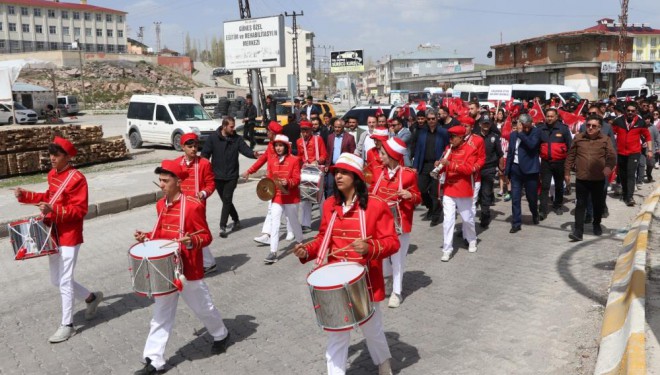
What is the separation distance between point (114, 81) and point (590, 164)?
241 ft

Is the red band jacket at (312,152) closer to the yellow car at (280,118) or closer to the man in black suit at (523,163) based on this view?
the man in black suit at (523,163)

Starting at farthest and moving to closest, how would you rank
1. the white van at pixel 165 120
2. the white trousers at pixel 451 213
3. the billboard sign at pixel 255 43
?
the billboard sign at pixel 255 43 < the white van at pixel 165 120 < the white trousers at pixel 451 213

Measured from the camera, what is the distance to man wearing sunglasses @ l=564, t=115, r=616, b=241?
8578 mm

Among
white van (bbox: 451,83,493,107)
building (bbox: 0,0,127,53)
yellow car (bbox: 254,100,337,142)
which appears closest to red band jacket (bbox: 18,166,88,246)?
yellow car (bbox: 254,100,337,142)

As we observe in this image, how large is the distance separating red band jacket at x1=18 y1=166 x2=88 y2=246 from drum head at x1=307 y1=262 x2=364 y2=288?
288 centimetres

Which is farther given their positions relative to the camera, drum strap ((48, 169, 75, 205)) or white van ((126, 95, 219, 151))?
white van ((126, 95, 219, 151))

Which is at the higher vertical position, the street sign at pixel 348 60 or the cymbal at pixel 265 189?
the street sign at pixel 348 60

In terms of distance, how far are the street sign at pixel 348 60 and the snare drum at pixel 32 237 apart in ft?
122

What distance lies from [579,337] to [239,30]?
2634 centimetres

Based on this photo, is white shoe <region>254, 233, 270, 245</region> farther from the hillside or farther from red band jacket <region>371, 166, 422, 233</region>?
the hillside

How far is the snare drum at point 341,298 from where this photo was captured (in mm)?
3799

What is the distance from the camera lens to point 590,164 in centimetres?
862

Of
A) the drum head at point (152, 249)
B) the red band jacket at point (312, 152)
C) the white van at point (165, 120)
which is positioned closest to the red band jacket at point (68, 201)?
the drum head at point (152, 249)

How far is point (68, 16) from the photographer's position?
339ft
